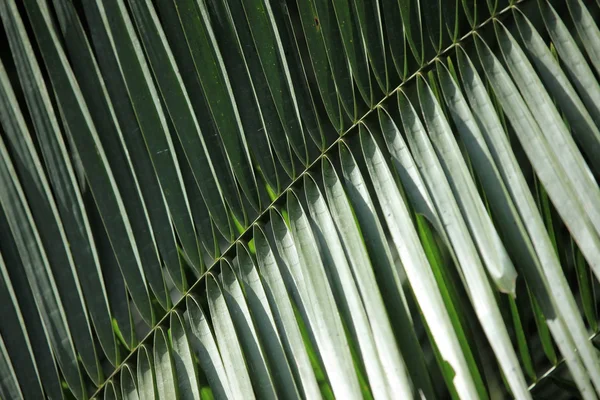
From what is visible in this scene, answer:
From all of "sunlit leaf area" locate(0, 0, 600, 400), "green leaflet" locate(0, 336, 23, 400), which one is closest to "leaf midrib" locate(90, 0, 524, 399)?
"sunlit leaf area" locate(0, 0, 600, 400)

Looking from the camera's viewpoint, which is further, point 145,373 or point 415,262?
point 145,373

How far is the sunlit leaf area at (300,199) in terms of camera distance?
83 centimetres

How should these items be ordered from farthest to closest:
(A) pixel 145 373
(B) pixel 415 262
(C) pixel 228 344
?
(A) pixel 145 373 < (C) pixel 228 344 < (B) pixel 415 262

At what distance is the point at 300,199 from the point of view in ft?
3.17

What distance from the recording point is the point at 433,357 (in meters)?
0.91

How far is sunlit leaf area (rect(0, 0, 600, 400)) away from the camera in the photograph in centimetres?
83

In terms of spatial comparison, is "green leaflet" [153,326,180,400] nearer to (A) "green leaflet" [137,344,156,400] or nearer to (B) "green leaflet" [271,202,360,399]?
(A) "green leaflet" [137,344,156,400]

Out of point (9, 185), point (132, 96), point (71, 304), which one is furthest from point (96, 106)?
point (71, 304)

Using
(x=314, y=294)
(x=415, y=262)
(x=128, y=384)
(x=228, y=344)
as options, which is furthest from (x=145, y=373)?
(x=415, y=262)

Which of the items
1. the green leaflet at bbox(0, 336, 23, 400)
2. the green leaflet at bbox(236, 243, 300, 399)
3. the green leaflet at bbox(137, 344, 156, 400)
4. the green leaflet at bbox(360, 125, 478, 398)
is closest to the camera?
the green leaflet at bbox(360, 125, 478, 398)

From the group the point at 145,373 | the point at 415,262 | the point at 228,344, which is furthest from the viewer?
the point at 145,373

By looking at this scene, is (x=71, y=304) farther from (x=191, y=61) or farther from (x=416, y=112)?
(x=416, y=112)

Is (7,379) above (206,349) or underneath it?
above

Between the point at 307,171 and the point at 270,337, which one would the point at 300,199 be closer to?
the point at 307,171
